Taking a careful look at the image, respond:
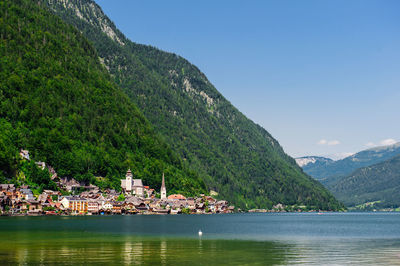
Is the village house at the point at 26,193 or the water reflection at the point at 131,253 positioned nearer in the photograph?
the water reflection at the point at 131,253

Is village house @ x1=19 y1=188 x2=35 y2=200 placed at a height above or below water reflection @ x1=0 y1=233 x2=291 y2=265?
above

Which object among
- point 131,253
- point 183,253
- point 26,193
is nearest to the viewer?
point 131,253

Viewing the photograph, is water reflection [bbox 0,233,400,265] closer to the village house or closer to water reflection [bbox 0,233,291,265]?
water reflection [bbox 0,233,291,265]

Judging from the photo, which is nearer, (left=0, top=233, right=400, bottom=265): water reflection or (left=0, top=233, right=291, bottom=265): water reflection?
(left=0, top=233, right=291, bottom=265): water reflection

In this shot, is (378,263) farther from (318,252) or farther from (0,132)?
(0,132)

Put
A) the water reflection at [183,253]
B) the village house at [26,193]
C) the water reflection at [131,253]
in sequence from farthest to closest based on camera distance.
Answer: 1. the village house at [26,193]
2. the water reflection at [183,253]
3. the water reflection at [131,253]

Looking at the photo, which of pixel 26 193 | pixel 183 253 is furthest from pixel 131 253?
pixel 26 193

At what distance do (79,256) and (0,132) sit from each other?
519 feet

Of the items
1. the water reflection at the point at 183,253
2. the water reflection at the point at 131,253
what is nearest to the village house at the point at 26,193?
the water reflection at the point at 131,253

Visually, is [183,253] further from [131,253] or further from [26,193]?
[26,193]

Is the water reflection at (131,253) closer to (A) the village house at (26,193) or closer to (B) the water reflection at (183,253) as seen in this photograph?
(B) the water reflection at (183,253)

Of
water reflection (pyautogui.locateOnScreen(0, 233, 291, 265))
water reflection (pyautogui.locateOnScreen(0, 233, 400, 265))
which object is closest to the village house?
water reflection (pyautogui.locateOnScreen(0, 233, 291, 265))

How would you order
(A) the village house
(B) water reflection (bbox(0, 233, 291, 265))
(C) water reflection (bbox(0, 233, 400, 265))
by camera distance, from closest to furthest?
(B) water reflection (bbox(0, 233, 291, 265)) < (C) water reflection (bbox(0, 233, 400, 265)) < (A) the village house

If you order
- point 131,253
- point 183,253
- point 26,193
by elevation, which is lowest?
point 183,253
